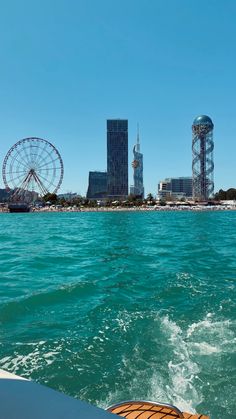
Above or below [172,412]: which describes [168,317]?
below

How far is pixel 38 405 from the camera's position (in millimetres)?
1955

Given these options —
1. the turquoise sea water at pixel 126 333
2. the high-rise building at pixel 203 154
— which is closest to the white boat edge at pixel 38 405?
the turquoise sea water at pixel 126 333

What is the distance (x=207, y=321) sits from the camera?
7.25m

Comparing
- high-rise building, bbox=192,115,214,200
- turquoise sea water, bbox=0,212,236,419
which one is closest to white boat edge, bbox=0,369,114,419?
turquoise sea water, bbox=0,212,236,419

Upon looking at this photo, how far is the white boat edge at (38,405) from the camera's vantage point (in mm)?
1864

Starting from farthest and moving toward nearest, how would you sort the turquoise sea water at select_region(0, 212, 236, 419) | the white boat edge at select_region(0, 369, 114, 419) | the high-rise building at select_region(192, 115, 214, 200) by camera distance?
1. the high-rise building at select_region(192, 115, 214, 200)
2. the turquoise sea water at select_region(0, 212, 236, 419)
3. the white boat edge at select_region(0, 369, 114, 419)

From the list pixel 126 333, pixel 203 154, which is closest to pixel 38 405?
pixel 126 333

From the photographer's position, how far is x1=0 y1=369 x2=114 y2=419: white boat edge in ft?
6.12

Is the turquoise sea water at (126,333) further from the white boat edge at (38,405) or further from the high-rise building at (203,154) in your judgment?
the high-rise building at (203,154)

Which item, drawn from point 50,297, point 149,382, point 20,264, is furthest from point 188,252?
point 149,382

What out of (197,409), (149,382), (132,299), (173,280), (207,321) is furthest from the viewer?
(173,280)

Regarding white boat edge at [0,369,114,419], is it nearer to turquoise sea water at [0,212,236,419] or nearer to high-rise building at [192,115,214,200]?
turquoise sea water at [0,212,236,419]

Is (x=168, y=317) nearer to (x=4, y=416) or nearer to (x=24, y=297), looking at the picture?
(x=24, y=297)

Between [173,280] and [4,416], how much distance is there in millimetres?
9922
